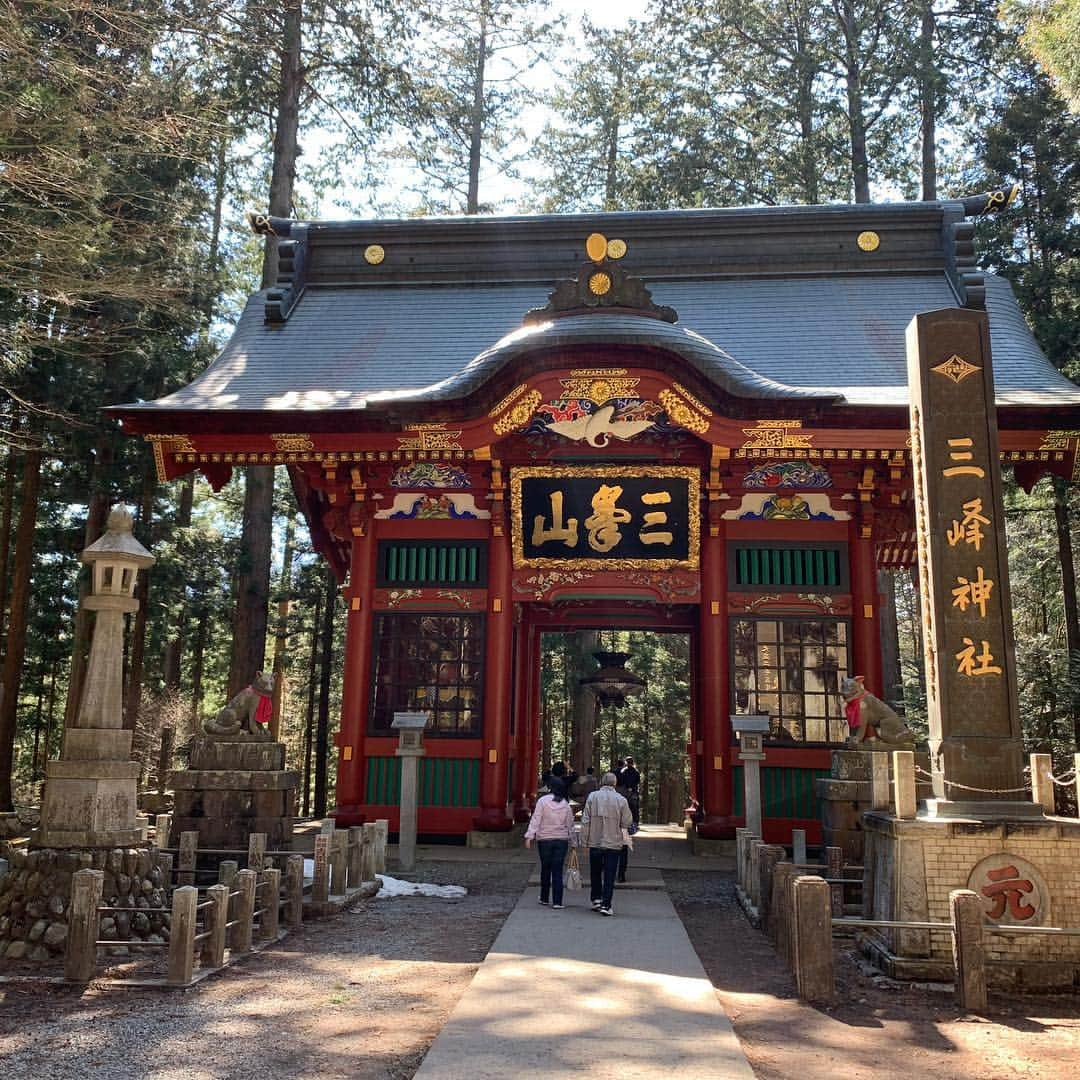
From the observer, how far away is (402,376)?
47.3 ft

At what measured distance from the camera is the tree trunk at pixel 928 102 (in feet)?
71.9

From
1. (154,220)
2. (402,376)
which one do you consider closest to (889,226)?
(402,376)

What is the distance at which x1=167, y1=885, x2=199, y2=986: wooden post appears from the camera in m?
6.02

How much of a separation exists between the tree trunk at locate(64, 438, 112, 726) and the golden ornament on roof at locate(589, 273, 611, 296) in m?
9.61

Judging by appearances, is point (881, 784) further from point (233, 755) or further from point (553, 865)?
point (233, 755)

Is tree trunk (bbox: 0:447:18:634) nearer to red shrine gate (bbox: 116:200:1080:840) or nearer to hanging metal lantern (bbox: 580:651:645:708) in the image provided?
red shrine gate (bbox: 116:200:1080:840)

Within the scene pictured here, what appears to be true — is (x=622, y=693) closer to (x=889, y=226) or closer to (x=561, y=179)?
(x=889, y=226)

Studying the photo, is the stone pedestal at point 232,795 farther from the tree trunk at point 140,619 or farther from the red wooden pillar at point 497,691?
the tree trunk at point 140,619

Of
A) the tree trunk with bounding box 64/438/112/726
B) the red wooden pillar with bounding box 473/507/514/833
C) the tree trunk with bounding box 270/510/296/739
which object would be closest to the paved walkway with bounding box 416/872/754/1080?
the red wooden pillar with bounding box 473/507/514/833

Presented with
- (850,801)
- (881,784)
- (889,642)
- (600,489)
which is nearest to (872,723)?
(850,801)

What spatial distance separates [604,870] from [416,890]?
2397mm

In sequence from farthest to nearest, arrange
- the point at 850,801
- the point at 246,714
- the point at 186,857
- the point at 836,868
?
the point at 246,714
the point at 850,801
the point at 186,857
the point at 836,868

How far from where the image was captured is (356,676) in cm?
1297

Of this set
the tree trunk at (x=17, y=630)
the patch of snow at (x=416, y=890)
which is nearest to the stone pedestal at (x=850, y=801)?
the patch of snow at (x=416, y=890)
